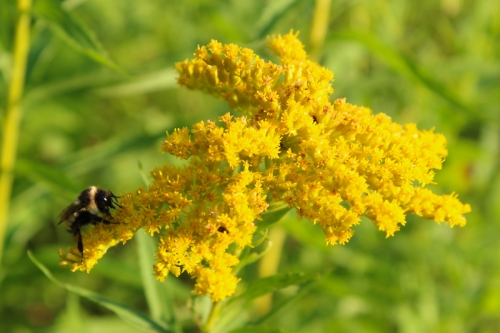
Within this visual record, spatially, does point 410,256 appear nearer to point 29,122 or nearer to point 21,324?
point 21,324

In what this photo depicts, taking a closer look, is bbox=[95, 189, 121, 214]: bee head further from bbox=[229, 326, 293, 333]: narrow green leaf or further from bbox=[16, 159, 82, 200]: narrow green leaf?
bbox=[16, 159, 82, 200]: narrow green leaf

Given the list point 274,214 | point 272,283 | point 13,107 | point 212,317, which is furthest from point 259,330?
point 13,107

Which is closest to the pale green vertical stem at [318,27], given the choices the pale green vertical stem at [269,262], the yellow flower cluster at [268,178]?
the pale green vertical stem at [269,262]

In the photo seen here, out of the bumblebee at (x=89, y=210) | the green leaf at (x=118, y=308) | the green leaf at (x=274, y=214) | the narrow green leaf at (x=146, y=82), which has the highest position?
the narrow green leaf at (x=146, y=82)

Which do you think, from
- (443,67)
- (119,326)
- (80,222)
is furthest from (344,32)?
(119,326)

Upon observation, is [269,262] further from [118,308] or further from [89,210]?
[89,210]

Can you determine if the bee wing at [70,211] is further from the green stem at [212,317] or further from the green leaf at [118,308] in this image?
the green stem at [212,317]
